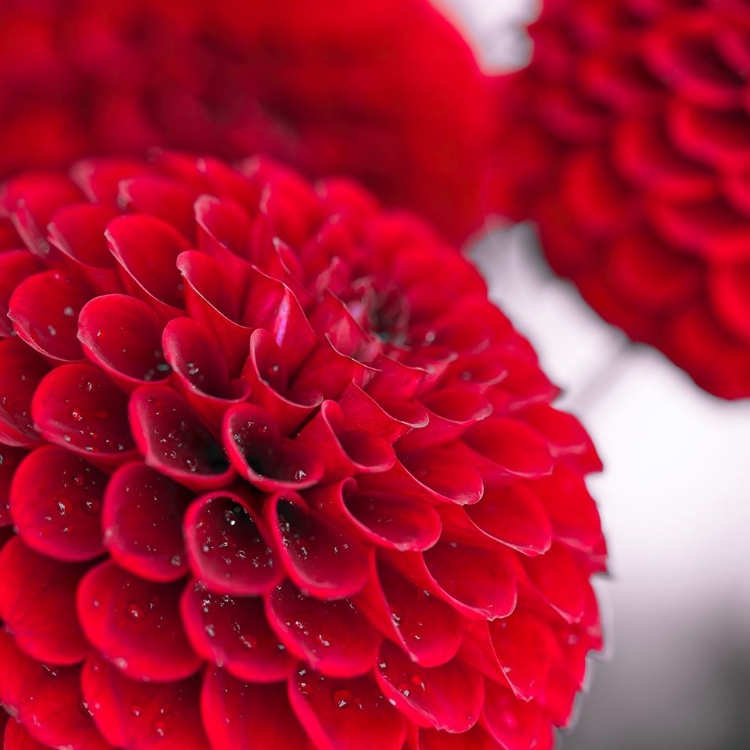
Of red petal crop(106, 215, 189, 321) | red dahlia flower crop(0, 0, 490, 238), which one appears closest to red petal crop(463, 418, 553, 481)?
red petal crop(106, 215, 189, 321)

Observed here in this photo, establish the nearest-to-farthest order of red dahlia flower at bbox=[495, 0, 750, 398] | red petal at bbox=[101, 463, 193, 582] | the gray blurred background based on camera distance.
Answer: red petal at bbox=[101, 463, 193, 582] < red dahlia flower at bbox=[495, 0, 750, 398] < the gray blurred background

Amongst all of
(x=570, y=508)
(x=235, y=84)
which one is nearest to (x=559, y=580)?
(x=570, y=508)

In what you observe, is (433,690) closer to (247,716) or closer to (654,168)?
(247,716)

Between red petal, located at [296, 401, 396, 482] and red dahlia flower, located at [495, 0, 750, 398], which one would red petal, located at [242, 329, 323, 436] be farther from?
red dahlia flower, located at [495, 0, 750, 398]

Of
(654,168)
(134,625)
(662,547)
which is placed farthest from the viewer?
(662,547)

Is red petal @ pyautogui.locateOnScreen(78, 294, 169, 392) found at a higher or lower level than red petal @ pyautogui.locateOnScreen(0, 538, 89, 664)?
higher

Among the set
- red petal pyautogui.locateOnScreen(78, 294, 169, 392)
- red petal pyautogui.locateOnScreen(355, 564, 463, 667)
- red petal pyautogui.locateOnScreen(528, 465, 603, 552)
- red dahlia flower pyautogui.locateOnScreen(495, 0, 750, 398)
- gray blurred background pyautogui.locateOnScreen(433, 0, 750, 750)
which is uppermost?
red dahlia flower pyautogui.locateOnScreen(495, 0, 750, 398)
